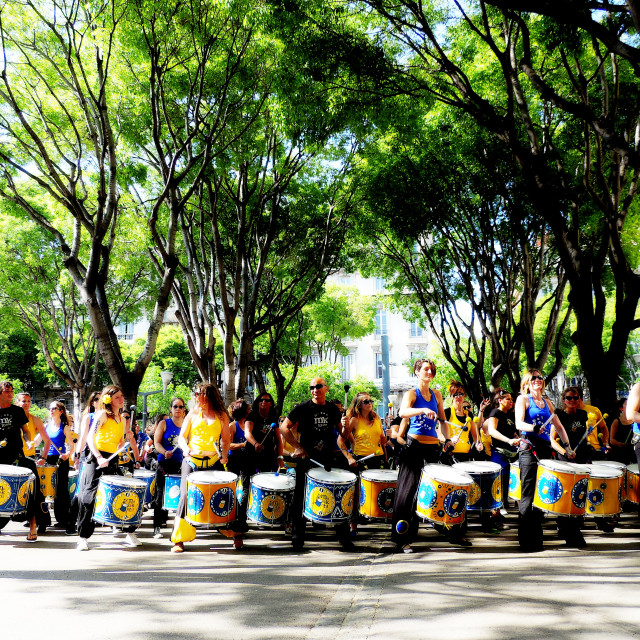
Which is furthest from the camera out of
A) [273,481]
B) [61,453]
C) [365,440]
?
[61,453]

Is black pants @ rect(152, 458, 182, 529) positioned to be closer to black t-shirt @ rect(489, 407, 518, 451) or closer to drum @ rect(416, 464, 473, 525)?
drum @ rect(416, 464, 473, 525)

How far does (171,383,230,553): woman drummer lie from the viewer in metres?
7.57

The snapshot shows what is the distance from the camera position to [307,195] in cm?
1877

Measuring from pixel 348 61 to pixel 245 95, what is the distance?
2.95m


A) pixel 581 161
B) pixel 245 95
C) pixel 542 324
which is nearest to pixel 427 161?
pixel 581 161

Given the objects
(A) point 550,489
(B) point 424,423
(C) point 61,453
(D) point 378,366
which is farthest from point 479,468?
(D) point 378,366

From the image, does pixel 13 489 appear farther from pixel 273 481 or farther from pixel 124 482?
pixel 273 481

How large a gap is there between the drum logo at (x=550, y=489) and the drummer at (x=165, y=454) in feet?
→ 15.3

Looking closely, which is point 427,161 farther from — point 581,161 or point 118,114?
point 118,114

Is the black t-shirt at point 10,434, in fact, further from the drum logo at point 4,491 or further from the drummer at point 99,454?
the drummer at point 99,454

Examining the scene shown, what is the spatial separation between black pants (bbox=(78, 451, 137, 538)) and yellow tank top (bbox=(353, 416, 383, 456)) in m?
3.28

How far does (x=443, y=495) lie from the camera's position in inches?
274

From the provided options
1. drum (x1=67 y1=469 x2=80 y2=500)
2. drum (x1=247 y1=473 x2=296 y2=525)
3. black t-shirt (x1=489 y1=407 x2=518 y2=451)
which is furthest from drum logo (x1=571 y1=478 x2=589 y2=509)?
drum (x1=67 y1=469 x2=80 y2=500)

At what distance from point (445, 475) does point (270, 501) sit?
2.06 m
